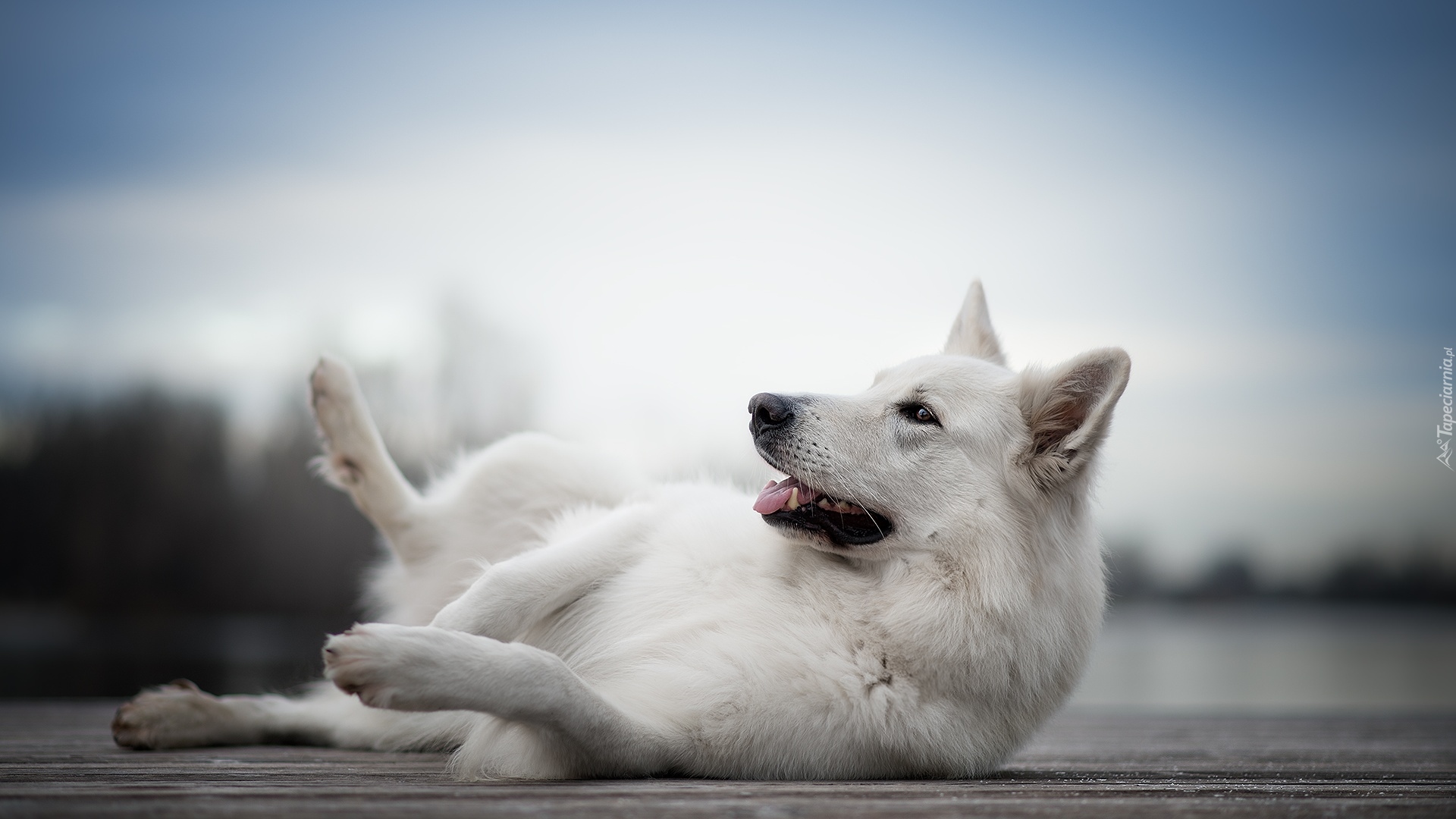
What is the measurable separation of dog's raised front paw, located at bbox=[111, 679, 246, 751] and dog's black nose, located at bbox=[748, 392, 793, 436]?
2014 mm

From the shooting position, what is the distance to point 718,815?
1.78 metres

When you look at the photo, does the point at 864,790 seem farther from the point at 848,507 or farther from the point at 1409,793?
the point at 1409,793

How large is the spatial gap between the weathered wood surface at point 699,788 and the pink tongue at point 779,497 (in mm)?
746

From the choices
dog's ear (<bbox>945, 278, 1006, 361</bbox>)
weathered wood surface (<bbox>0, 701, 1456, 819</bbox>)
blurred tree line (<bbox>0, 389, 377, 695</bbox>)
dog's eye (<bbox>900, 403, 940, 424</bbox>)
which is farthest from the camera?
blurred tree line (<bbox>0, 389, 377, 695</bbox>)

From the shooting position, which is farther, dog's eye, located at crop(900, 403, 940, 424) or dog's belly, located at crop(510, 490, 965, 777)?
Result: dog's eye, located at crop(900, 403, 940, 424)

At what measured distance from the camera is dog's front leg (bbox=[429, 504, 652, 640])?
2.66m

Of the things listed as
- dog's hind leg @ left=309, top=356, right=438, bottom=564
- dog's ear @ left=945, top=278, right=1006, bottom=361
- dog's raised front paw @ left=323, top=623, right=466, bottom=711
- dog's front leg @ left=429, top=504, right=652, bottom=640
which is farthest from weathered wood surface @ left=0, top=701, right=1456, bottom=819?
dog's ear @ left=945, top=278, right=1006, bottom=361

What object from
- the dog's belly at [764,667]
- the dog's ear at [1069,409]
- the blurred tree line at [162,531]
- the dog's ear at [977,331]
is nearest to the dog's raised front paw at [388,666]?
the dog's belly at [764,667]

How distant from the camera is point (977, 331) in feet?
11.6

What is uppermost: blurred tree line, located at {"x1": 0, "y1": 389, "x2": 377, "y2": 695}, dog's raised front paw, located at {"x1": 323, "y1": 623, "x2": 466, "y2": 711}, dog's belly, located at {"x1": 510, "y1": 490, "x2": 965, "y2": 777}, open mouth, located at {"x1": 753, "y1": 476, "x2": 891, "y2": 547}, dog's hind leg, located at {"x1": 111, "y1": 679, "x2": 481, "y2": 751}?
open mouth, located at {"x1": 753, "y1": 476, "x2": 891, "y2": 547}

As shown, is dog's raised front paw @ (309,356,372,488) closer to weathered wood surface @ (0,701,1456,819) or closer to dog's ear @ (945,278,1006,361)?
weathered wood surface @ (0,701,1456,819)

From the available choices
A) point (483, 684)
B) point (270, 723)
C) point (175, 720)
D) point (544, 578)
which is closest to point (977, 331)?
point (544, 578)

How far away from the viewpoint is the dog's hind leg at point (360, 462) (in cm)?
372

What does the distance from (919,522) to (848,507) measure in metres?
0.21
